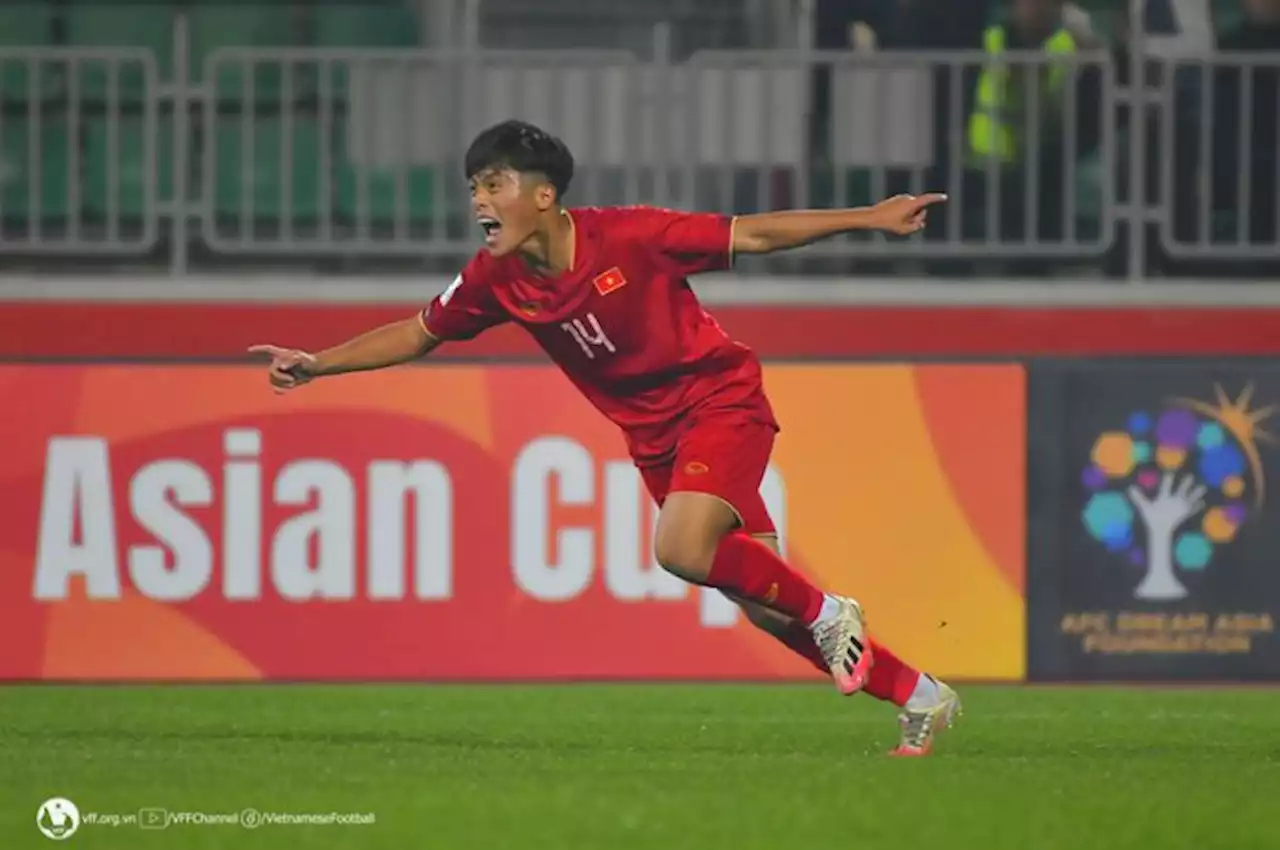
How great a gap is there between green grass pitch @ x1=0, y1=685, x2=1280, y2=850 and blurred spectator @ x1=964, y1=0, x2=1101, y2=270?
217cm

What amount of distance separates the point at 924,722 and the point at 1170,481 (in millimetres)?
3723

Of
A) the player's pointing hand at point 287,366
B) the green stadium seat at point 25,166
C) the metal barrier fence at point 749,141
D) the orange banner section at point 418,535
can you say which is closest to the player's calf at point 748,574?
the player's pointing hand at point 287,366

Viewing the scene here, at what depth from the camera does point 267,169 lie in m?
13.2

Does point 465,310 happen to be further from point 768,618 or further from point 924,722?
point 924,722

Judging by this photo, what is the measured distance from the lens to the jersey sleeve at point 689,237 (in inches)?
348

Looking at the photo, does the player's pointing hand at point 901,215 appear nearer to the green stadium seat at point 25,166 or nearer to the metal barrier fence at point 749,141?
the metal barrier fence at point 749,141

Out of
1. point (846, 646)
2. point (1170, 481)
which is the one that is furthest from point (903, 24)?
point (846, 646)

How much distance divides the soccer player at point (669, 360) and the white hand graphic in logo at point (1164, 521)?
338cm

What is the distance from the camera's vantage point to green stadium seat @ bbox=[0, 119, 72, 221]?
12.9 meters

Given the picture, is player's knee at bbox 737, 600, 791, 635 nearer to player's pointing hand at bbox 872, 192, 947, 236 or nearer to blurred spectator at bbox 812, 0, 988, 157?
player's pointing hand at bbox 872, 192, 947, 236

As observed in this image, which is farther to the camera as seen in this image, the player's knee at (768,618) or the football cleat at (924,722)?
the player's knee at (768,618)

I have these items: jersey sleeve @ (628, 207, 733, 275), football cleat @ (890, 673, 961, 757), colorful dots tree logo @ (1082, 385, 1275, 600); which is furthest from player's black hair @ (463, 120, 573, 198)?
colorful dots tree logo @ (1082, 385, 1275, 600)

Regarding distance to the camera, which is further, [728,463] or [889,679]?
[728,463]

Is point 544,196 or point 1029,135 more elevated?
point 1029,135
